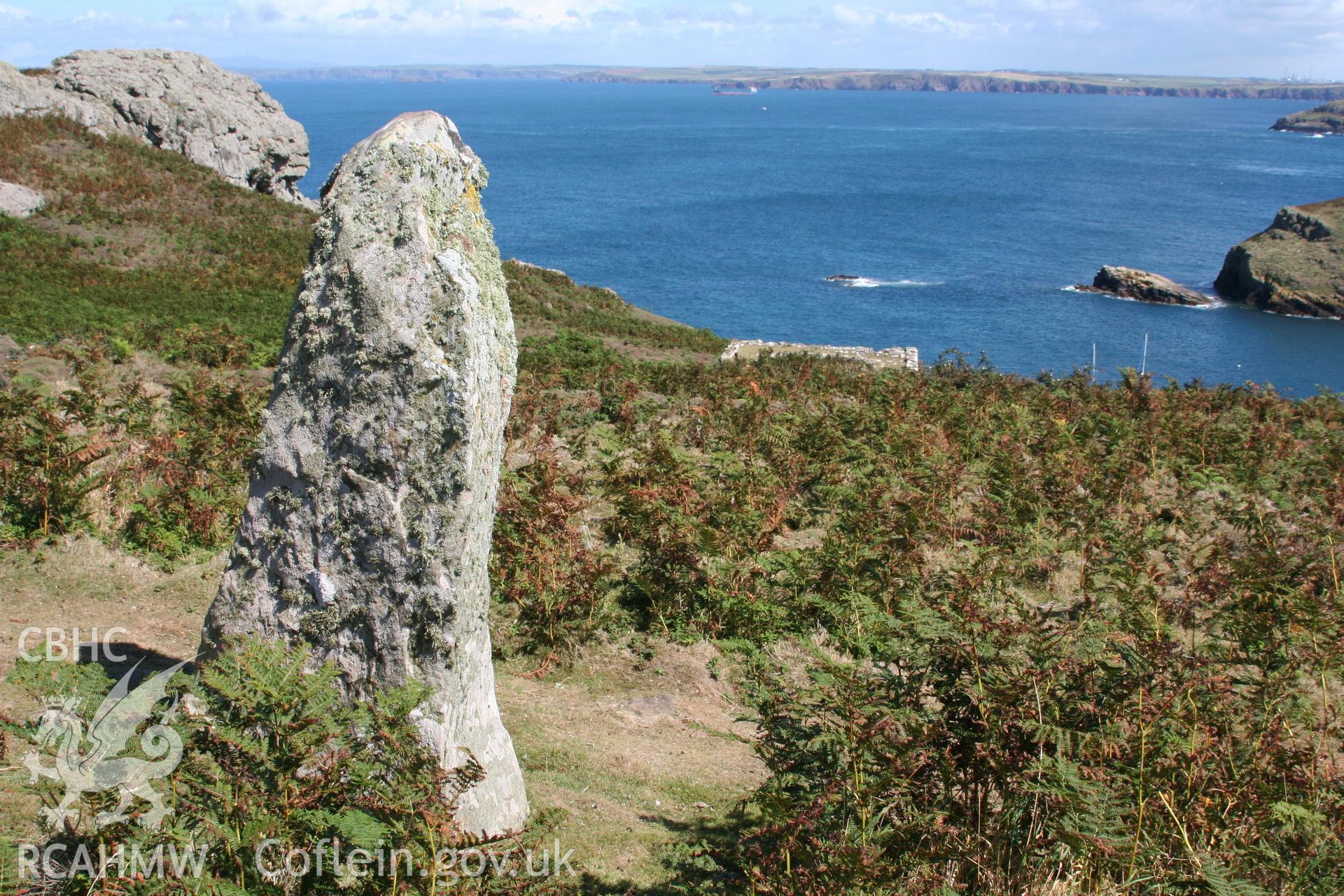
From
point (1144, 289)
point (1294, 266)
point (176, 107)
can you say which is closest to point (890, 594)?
point (176, 107)

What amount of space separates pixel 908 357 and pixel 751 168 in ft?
345

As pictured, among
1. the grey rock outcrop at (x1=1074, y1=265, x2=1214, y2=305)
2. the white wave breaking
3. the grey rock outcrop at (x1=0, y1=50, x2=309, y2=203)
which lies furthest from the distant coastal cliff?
the grey rock outcrop at (x1=0, y1=50, x2=309, y2=203)

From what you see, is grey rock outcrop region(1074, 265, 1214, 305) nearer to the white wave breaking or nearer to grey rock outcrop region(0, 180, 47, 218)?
the white wave breaking

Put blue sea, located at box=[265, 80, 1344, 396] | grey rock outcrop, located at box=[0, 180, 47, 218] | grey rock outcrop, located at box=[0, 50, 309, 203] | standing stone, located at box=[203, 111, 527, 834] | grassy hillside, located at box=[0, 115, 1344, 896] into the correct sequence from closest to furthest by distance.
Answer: grassy hillside, located at box=[0, 115, 1344, 896], standing stone, located at box=[203, 111, 527, 834], grey rock outcrop, located at box=[0, 180, 47, 218], grey rock outcrop, located at box=[0, 50, 309, 203], blue sea, located at box=[265, 80, 1344, 396]

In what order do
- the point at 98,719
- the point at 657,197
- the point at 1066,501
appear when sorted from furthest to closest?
the point at 657,197 → the point at 1066,501 → the point at 98,719

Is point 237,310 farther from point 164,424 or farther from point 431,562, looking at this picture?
point 431,562

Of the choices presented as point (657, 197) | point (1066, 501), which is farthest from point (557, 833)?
point (657, 197)

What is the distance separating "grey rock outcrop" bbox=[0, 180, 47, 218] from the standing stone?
3459 cm

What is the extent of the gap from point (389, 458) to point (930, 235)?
87.7 meters

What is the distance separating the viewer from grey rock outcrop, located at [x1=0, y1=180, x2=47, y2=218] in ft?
107

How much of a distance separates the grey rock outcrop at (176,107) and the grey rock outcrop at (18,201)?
8950 mm

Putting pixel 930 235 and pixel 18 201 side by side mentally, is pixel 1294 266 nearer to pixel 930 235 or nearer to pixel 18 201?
pixel 930 235

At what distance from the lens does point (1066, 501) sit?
11.5m

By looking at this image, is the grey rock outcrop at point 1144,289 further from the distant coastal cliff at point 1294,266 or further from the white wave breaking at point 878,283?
the white wave breaking at point 878,283
